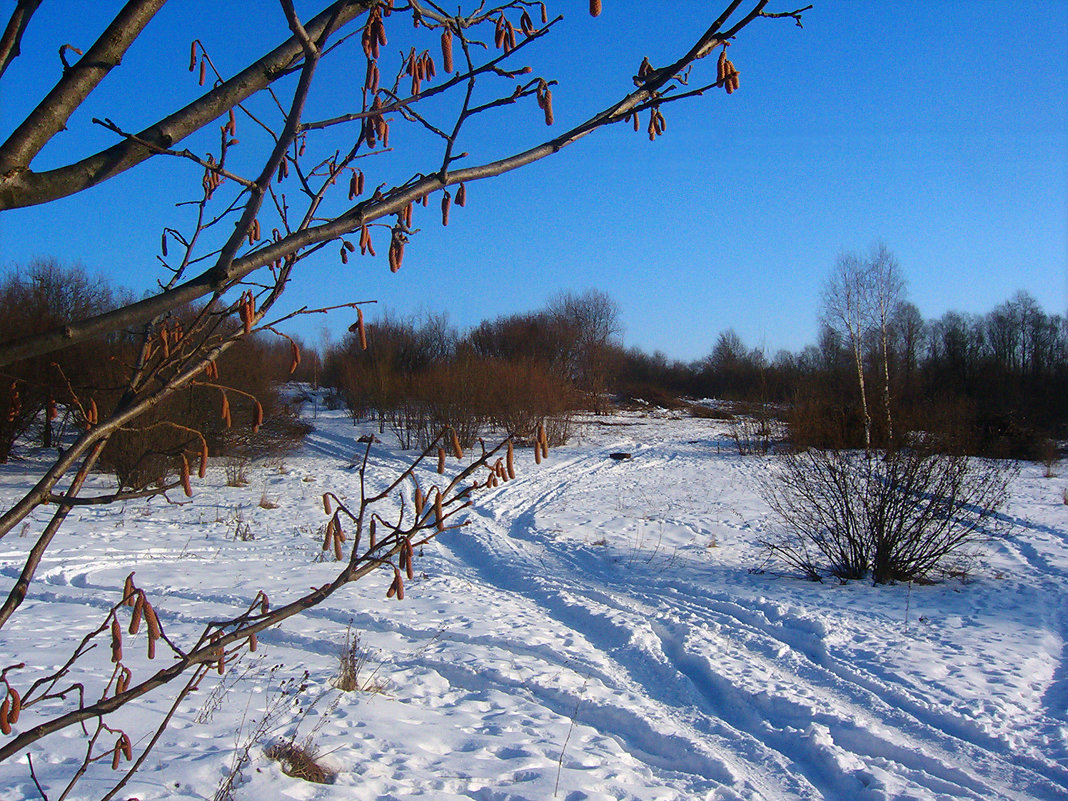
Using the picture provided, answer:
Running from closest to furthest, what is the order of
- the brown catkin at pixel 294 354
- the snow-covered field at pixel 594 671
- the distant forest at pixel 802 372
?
the brown catkin at pixel 294 354, the snow-covered field at pixel 594 671, the distant forest at pixel 802 372

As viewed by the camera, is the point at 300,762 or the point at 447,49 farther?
the point at 300,762

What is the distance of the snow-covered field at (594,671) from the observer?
11.7ft

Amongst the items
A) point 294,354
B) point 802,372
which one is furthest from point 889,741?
point 802,372

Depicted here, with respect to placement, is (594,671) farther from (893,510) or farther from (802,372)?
(802,372)

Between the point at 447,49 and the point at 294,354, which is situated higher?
the point at 447,49

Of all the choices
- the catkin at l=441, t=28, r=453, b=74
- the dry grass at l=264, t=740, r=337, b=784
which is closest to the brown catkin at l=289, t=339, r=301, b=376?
the catkin at l=441, t=28, r=453, b=74

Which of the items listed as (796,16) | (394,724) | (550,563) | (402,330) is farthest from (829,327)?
(796,16)

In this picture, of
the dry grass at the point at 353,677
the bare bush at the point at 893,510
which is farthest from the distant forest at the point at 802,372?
the dry grass at the point at 353,677

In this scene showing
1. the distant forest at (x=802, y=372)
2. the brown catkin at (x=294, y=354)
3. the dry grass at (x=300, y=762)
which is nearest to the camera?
the brown catkin at (x=294, y=354)

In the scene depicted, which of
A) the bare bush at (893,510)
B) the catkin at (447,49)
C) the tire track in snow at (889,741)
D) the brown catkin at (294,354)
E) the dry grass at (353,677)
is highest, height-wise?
the catkin at (447,49)

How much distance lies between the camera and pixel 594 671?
5.18m

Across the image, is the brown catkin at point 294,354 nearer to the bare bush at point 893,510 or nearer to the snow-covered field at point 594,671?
the snow-covered field at point 594,671

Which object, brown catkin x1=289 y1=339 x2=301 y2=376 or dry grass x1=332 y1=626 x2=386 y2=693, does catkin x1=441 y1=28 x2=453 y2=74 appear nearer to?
brown catkin x1=289 y1=339 x2=301 y2=376

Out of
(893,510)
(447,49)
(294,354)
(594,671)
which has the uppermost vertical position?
(447,49)
